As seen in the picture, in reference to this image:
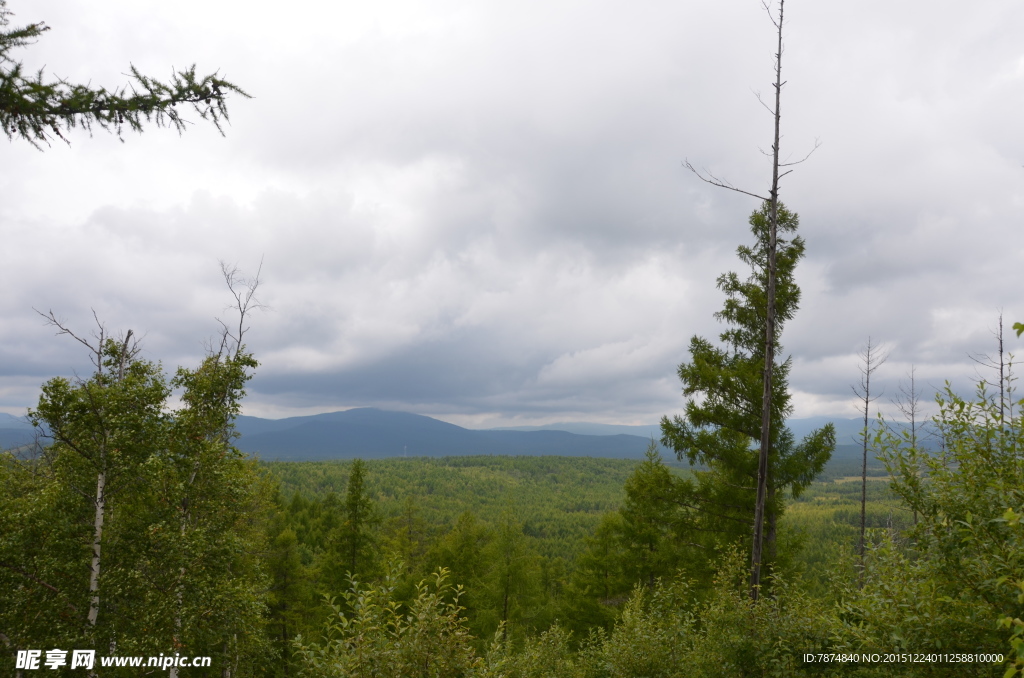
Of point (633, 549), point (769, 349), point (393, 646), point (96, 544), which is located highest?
point (769, 349)

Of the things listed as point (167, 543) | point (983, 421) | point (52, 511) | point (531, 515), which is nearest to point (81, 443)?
point (52, 511)

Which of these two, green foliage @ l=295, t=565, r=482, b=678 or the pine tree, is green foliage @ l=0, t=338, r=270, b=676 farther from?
the pine tree

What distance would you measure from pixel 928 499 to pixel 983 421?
3.89 feet

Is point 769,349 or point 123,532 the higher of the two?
point 769,349

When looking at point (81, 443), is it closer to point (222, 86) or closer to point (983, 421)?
point (222, 86)

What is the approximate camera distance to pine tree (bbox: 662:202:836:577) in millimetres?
12945

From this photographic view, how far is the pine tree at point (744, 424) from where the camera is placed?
12.9m

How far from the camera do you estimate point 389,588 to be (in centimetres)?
599

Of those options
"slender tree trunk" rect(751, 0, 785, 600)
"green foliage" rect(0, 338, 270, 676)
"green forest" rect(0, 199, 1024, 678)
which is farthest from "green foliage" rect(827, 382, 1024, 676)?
"green foliage" rect(0, 338, 270, 676)

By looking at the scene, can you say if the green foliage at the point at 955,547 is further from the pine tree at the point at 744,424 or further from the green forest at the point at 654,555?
the pine tree at the point at 744,424

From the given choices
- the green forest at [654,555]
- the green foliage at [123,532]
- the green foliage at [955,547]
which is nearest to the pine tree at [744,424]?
the green forest at [654,555]

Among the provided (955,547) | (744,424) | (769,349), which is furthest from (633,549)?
(955,547)

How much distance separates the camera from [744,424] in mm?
13117

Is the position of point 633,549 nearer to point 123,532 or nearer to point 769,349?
point 769,349
